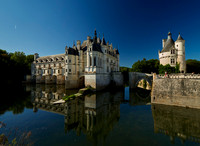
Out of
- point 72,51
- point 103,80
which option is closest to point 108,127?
point 103,80

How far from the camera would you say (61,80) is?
126 ft

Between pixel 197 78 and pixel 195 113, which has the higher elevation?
pixel 197 78

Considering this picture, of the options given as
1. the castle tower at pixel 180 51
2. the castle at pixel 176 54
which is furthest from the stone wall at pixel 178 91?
the castle tower at pixel 180 51

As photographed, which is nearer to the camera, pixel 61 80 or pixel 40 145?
pixel 40 145

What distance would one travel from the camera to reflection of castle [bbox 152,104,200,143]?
27.6 feet

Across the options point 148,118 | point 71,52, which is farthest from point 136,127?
point 71,52

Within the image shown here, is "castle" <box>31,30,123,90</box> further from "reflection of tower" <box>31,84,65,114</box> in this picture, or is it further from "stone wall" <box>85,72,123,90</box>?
"reflection of tower" <box>31,84,65,114</box>

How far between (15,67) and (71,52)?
44464 millimetres

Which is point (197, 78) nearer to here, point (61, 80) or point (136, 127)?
point (136, 127)

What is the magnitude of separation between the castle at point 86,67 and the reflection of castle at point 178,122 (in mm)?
16233

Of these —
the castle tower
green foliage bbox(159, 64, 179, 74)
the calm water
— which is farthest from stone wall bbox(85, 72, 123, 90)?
the castle tower

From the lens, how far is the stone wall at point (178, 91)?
40.7ft

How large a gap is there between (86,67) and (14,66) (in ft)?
165

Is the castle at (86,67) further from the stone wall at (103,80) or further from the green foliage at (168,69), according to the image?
the green foliage at (168,69)
